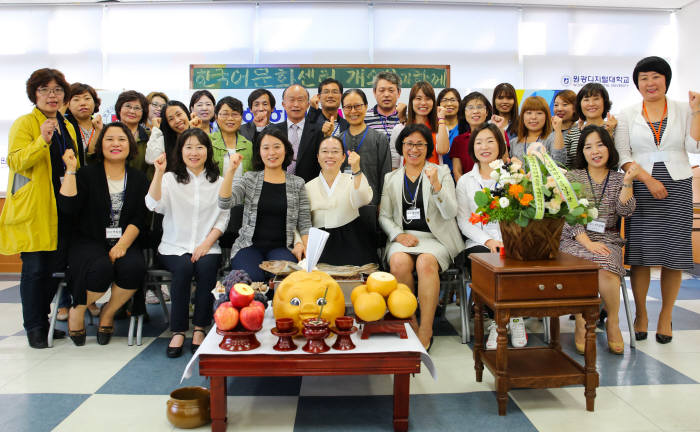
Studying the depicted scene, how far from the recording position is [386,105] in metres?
3.88

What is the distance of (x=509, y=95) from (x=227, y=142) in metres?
2.24

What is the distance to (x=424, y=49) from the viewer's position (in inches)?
265

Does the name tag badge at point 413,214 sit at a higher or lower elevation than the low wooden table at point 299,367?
higher

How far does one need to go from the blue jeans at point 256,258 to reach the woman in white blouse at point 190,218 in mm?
193

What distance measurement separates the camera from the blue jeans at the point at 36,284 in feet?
10.1

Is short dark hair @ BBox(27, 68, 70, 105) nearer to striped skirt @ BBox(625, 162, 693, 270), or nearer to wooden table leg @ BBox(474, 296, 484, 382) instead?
wooden table leg @ BBox(474, 296, 484, 382)

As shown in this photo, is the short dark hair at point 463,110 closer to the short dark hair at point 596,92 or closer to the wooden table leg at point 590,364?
the short dark hair at point 596,92

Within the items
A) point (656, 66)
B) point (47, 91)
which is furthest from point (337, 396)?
point (656, 66)

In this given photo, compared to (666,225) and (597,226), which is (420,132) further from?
(666,225)

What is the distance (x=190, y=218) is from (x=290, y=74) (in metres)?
3.66

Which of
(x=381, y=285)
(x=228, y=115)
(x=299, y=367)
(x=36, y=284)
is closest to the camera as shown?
(x=299, y=367)

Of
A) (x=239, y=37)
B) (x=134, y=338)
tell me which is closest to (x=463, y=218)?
(x=134, y=338)

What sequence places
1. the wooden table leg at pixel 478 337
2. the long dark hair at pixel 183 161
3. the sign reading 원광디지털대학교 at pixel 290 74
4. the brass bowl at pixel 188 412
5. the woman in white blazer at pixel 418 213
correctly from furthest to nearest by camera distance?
1. the sign reading 원광디지털대학교 at pixel 290 74
2. the long dark hair at pixel 183 161
3. the woman in white blazer at pixel 418 213
4. the wooden table leg at pixel 478 337
5. the brass bowl at pixel 188 412

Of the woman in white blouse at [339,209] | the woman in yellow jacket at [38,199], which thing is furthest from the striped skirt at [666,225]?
the woman in yellow jacket at [38,199]
